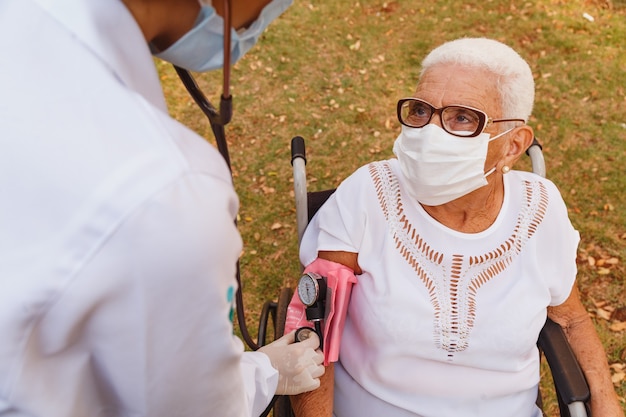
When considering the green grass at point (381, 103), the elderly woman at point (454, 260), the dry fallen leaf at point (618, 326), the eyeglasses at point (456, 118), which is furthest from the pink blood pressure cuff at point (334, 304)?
the dry fallen leaf at point (618, 326)

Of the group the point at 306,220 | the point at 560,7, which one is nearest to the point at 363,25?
the point at 560,7

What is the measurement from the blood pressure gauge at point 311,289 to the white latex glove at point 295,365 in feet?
0.51

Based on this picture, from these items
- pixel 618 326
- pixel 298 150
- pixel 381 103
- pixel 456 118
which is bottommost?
pixel 618 326

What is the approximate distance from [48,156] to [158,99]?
28 cm

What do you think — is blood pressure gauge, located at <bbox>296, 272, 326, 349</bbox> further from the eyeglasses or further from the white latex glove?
the eyeglasses

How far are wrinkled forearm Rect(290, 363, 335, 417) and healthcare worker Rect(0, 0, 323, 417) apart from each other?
45.7 inches

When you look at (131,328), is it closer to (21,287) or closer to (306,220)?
(21,287)

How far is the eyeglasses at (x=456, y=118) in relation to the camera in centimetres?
204

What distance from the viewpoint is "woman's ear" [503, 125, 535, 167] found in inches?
85.2

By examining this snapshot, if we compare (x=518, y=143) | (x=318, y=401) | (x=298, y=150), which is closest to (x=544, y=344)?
(x=518, y=143)

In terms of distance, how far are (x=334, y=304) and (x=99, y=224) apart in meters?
1.38

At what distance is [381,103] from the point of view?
532 cm

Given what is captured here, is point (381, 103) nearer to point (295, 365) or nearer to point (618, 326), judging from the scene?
point (618, 326)

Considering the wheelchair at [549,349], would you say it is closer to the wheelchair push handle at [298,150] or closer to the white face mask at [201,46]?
the wheelchair push handle at [298,150]
